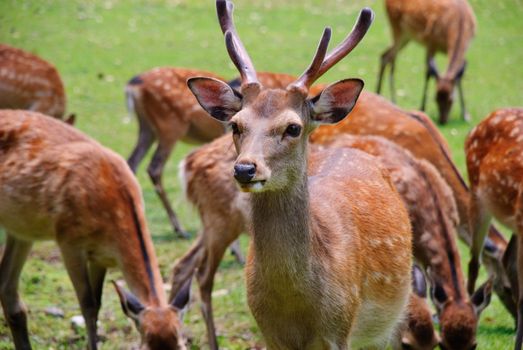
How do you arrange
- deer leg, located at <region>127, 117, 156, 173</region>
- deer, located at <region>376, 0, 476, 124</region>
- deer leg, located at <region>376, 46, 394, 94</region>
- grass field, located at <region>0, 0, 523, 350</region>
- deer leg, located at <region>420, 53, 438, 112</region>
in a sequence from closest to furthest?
grass field, located at <region>0, 0, 523, 350</region>, deer leg, located at <region>127, 117, 156, 173</region>, deer leg, located at <region>420, 53, 438, 112</region>, deer, located at <region>376, 0, 476, 124</region>, deer leg, located at <region>376, 46, 394, 94</region>

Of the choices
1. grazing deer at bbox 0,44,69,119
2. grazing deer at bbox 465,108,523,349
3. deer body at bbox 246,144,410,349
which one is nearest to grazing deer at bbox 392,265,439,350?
grazing deer at bbox 465,108,523,349

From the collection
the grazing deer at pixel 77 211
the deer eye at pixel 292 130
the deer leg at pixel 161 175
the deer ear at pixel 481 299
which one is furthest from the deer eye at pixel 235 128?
the deer leg at pixel 161 175

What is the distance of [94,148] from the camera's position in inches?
241

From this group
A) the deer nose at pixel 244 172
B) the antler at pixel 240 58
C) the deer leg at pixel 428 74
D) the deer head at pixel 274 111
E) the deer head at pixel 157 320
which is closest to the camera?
the deer nose at pixel 244 172

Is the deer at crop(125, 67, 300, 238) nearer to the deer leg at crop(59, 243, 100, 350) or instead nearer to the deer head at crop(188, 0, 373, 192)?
the deer leg at crop(59, 243, 100, 350)

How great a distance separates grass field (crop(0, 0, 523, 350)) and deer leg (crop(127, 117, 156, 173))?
1.69ft

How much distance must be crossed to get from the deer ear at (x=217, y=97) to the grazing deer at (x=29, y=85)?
5.92 metres

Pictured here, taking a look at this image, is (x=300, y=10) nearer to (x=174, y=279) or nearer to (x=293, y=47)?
(x=293, y=47)

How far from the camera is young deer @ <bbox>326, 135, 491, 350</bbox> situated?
5734mm

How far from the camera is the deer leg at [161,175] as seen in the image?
30.1ft

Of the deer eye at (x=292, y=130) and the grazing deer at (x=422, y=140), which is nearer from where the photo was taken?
the deer eye at (x=292, y=130)

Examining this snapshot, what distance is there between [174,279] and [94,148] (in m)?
1.35

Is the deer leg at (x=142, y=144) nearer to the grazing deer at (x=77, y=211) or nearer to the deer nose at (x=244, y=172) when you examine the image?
the grazing deer at (x=77, y=211)

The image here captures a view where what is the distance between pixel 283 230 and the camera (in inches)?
159
